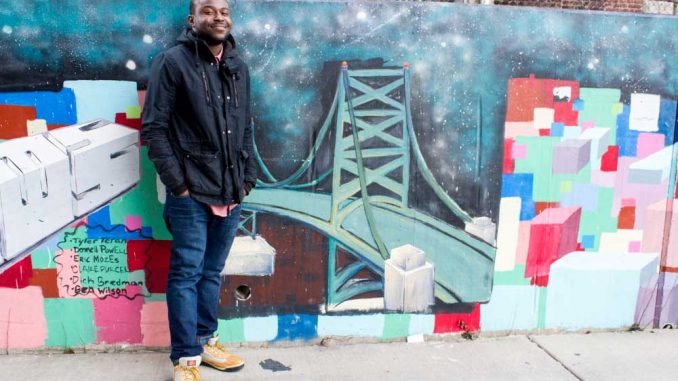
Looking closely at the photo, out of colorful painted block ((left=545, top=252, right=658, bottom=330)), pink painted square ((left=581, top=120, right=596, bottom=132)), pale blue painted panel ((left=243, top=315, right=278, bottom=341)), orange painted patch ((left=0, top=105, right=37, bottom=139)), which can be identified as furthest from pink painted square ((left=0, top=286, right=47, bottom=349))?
pink painted square ((left=581, top=120, right=596, bottom=132))

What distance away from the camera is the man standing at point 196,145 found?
2.86 meters

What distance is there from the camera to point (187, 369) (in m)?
3.04

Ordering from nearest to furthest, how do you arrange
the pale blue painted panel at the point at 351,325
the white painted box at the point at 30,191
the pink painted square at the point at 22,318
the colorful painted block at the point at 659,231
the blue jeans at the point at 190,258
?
the blue jeans at the point at 190,258
the white painted box at the point at 30,191
the pink painted square at the point at 22,318
the pale blue painted panel at the point at 351,325
the colorful painted block at the point at 659,231

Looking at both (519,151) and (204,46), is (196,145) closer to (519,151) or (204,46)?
(204,46)

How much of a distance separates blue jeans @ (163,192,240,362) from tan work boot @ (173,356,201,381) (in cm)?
3

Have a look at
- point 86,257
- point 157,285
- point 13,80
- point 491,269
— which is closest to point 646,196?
point 491,269

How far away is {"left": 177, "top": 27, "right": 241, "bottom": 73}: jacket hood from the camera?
9.52 ft

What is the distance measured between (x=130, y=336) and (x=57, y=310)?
428 millimetres

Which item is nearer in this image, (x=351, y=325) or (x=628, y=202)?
(x=351, y=325)

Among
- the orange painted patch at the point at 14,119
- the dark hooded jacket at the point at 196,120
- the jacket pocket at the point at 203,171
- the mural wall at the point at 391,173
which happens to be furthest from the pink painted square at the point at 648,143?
the orange painted patch at the point at 14,119

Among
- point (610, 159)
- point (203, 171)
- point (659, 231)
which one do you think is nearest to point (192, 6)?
point (203, 171)

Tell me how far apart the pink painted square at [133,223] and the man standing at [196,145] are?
39cm

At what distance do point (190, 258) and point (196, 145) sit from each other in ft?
1.87

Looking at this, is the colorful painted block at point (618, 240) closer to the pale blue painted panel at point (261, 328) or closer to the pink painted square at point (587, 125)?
the pink painted square at point (587, 125)
